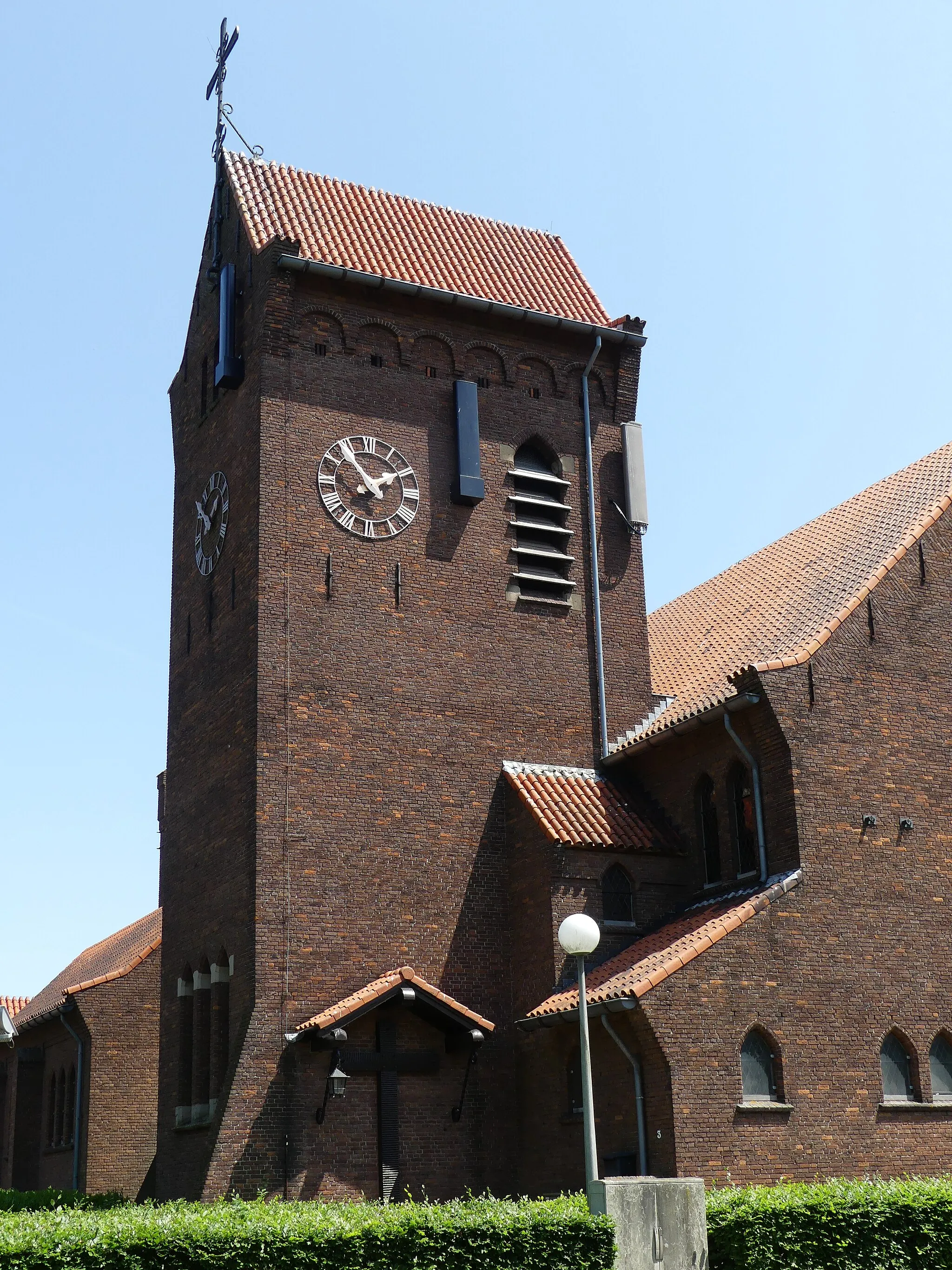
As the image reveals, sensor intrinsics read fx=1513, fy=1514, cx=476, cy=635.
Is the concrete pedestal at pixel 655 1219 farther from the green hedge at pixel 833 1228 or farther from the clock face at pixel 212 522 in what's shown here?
the clock face at pixel 212 522

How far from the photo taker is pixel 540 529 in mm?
27547

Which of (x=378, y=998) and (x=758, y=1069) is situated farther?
(x=378, y=998)

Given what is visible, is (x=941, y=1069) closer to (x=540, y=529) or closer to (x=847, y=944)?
(x=847, y=944)

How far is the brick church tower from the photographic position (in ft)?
75.4

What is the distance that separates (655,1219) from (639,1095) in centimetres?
546

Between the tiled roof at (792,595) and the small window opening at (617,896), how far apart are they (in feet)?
8.46

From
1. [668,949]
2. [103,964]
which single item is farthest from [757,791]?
[103,964]

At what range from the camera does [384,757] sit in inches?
977

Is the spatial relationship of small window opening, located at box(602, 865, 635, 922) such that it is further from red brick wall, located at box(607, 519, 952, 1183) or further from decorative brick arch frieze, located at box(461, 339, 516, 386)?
decorative brick arch frieze, located at box(461, 339, 516, 386)

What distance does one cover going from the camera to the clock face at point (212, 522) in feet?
89.8

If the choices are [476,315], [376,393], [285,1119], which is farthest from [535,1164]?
[476,315]

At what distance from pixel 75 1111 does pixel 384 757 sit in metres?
15.7

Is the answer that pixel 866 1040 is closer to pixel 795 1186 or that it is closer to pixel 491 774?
pixel 795 1186

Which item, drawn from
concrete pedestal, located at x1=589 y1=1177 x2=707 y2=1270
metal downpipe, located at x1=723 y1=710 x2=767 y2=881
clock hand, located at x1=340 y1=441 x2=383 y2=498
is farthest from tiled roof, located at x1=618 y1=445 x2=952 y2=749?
concrete pedestal, located at x1=589 y1=1177 x2=707 y2=1270
